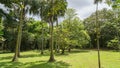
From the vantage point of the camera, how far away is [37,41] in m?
44.6

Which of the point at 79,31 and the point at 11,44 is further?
the point at 11,44

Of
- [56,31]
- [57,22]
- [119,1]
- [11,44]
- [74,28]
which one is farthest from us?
[11,44]

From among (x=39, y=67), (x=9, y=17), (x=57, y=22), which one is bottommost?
(x=39, y=67)

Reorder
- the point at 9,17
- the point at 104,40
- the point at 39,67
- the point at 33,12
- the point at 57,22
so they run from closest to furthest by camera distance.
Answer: the point at 9,17
the point at 39,67
the point at 33,12
the point at 57,22
the point at 104,40

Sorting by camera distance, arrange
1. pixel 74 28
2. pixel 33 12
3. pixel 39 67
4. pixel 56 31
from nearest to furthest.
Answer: pixel 39 67 < pixel 33 12 < pixel 56 31 < pixel 74 28

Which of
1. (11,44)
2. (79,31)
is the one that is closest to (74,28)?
(79,31)

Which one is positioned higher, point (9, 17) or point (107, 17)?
point (107, 17)

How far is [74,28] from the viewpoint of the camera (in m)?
38.4

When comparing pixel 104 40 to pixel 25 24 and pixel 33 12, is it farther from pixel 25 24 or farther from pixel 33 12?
pixel 33 12

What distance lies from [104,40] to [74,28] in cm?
1755

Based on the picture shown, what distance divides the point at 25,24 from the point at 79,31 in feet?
44.2

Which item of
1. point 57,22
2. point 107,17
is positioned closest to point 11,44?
point 57,22

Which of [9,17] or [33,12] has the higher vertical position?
[33,12]

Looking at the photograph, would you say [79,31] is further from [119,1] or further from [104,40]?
[119,1]
